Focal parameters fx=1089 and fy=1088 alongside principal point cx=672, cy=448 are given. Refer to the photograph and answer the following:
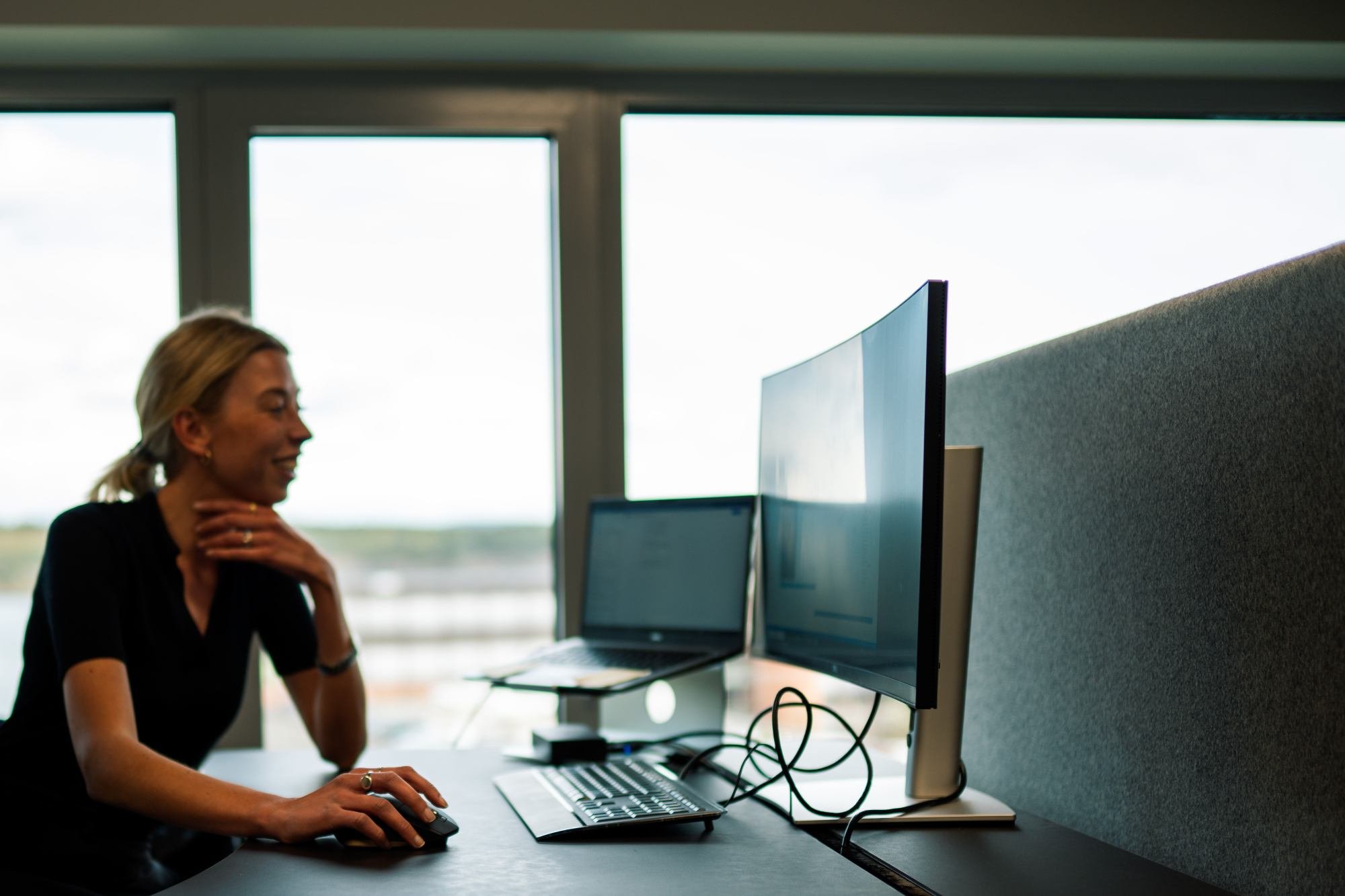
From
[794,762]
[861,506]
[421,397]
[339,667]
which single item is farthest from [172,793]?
[421,397]

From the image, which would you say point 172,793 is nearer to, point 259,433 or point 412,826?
point 412,826

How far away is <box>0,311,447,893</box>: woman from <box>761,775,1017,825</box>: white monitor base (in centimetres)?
37

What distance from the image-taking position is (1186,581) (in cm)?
92

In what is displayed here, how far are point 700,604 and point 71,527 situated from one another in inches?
32.7

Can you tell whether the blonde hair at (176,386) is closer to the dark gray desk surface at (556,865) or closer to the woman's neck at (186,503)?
the woman's neck at (186,503)

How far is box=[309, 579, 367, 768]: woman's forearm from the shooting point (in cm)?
155

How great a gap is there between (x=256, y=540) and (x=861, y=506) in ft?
2.85

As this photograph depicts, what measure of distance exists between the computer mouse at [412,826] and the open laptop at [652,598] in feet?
1.41

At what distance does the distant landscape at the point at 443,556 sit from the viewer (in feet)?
6.84

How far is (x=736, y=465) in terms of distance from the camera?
214 centimetres

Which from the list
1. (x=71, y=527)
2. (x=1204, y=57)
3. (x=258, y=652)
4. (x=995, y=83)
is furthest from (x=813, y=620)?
(x=1204, y=57)

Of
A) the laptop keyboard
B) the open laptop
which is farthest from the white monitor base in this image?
the open laptop

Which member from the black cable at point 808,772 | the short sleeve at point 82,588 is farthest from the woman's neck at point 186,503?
the black cable at point 808,772

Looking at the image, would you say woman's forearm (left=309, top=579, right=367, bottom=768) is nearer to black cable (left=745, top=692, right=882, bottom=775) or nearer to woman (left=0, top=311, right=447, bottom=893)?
woman (left=0, top=311, right=447, bottom=893)
